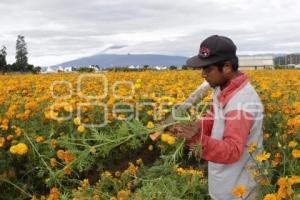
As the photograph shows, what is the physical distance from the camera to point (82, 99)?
5.30m

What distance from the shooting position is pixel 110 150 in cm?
456

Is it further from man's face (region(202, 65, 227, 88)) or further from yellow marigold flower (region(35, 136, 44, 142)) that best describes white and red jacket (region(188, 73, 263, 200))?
yellow marigold flower (region(35, 136, 44, 142))

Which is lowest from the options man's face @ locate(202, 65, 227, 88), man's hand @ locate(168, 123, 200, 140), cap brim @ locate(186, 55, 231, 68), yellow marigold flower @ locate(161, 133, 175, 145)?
yellow marigold flower @ locate(161, 133, 175, 145)

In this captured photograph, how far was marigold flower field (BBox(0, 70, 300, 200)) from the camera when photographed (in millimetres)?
2943

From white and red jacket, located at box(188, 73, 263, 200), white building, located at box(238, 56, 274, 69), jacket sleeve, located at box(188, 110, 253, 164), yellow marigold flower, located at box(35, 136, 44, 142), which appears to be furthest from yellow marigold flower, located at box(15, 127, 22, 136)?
white building, located at box(238, 56, 274, 69)

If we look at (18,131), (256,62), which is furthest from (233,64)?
(256,62)

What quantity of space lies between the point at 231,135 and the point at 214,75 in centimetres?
32

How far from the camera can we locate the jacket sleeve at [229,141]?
227 centimetres

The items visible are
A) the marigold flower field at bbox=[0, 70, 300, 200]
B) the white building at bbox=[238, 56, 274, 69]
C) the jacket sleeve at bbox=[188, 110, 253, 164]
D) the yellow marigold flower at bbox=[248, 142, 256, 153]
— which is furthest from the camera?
the white building at bbox=[238, 56, 274, 69]

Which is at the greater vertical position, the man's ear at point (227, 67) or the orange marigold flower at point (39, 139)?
the man's ear at point (227, 67)

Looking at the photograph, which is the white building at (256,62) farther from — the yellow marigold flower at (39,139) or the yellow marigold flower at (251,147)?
the yellow marigold flower at (251,147)

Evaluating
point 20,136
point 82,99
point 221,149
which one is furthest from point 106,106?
point 221,149

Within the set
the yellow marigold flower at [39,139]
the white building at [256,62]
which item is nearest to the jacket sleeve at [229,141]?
the yellow marigold flower at [39,139]

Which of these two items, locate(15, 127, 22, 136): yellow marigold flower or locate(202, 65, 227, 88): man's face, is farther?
locate(15, 127, 22, 136): yellow marigold flower
